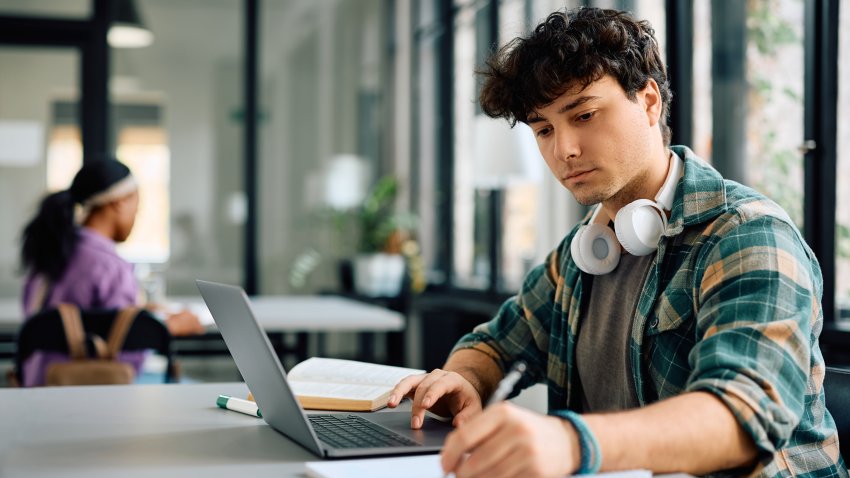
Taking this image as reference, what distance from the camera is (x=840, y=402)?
133 cm

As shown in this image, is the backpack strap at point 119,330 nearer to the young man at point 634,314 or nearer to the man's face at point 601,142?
the young man at point 634,314

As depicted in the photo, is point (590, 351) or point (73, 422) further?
point (590, 351)

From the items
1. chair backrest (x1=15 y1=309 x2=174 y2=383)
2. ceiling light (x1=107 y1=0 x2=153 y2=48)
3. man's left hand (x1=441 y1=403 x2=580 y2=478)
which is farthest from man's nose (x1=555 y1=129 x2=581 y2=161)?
ceiling light (x1=107 y1=0 x2=153 y2=48)

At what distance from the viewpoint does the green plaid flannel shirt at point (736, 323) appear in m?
1.00

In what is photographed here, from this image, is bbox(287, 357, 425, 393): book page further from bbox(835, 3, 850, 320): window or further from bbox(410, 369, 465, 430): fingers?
bbox(835, 3, 850, 320): window

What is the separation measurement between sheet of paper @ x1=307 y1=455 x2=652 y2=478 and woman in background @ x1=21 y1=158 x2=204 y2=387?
2.07m

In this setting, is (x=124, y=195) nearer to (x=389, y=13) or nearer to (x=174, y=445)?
(x=174, y=445)

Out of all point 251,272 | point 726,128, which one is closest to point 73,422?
point 726,128

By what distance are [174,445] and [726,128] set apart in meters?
2.41

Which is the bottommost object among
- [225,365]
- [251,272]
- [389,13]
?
[225,365]

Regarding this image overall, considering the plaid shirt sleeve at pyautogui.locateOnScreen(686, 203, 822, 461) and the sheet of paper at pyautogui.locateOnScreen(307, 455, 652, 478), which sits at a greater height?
the plaid shirt sleeve at pyautogui.locateOnScreen(686, 203, 822, 461)

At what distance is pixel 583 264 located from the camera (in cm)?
146

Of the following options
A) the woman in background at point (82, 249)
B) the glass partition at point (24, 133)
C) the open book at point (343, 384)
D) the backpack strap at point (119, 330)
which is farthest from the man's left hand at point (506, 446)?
the glass partition at point (24, 133)

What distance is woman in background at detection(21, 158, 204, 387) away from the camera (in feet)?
9.48
